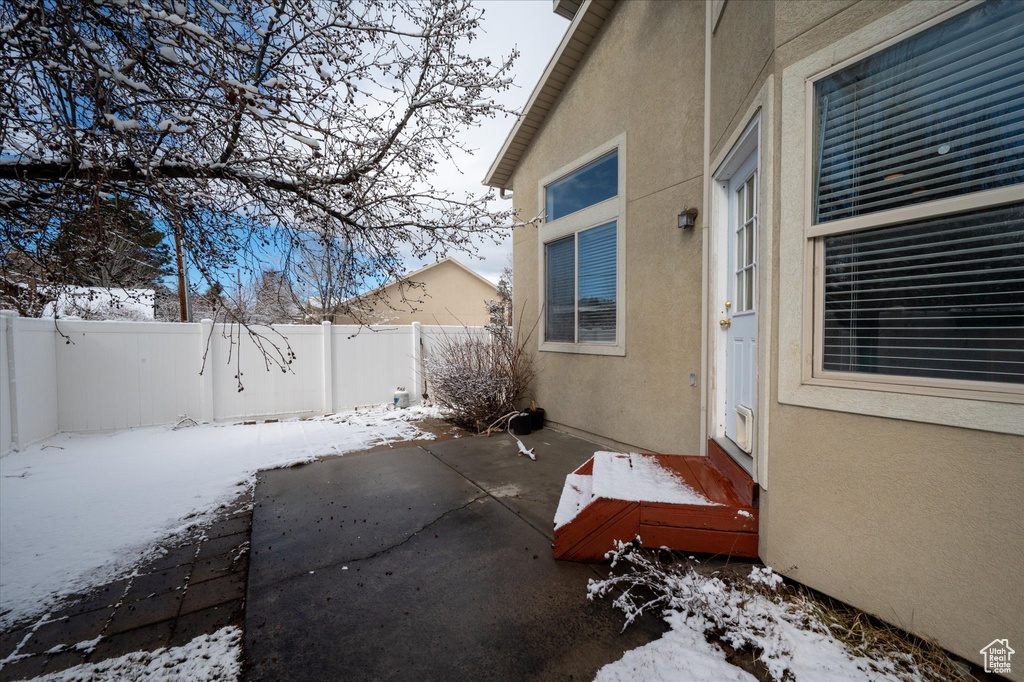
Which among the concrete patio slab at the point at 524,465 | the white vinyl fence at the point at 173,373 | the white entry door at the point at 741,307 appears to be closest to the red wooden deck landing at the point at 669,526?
the concrete patio slab at the point at 524,465

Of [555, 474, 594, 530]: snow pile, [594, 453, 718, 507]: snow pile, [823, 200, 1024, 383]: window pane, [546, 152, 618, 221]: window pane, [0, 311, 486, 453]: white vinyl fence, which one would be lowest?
[555, 474, 594, 530]: snow pile

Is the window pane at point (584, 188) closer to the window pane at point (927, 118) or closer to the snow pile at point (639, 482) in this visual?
the window pane at point (927, 118)

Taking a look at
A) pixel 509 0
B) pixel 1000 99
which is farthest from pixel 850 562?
pixel 509 0

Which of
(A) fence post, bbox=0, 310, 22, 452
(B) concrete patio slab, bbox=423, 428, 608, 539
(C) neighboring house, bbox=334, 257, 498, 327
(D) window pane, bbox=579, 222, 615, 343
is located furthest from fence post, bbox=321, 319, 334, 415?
(C) neighboring house, bbox=334, 257, 498, 327

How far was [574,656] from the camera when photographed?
1766 millimetres

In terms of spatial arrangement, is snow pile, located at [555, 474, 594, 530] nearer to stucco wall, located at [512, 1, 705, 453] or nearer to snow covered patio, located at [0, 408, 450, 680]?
stucco wall, located at [512, 1, 705, 453]

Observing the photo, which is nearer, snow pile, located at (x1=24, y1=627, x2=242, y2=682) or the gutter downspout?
snow pile, located at (x1=24, y1=627, x2=242, y2=682)

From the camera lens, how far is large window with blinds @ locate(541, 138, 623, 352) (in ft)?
16.3

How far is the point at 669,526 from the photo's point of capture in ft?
7.99

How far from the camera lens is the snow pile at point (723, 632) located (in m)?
1.62

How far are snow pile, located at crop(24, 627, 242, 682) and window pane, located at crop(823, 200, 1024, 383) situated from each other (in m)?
3.08

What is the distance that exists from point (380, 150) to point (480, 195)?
2.83 feet

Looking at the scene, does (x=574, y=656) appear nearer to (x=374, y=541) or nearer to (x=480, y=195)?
(x=374, y=541)
